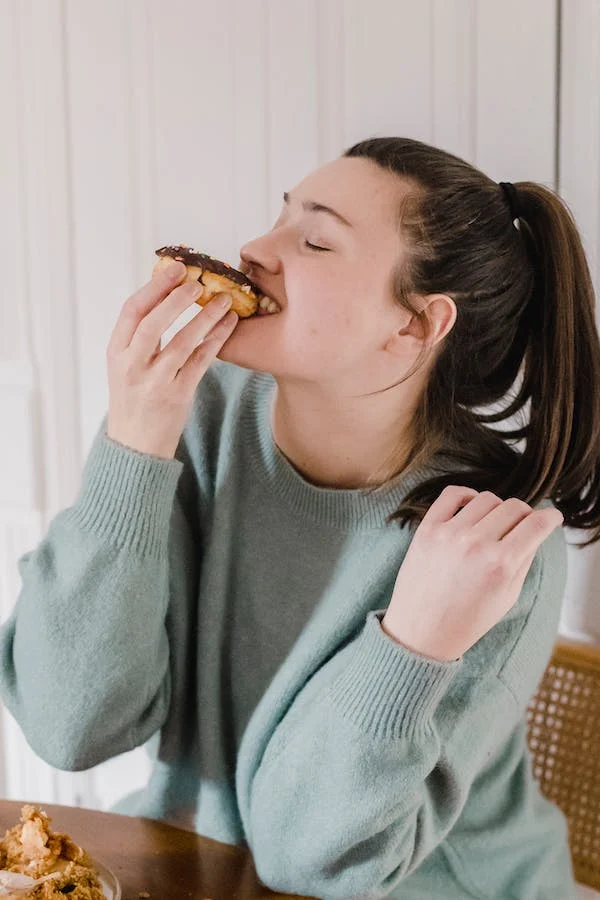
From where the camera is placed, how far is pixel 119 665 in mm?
1207

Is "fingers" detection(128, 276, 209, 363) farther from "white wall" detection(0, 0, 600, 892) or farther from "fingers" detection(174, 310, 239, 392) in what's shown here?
"white wall" detection(0, 0, 600, 892)

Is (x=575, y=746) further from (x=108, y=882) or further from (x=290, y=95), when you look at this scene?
(x=290, y=95)

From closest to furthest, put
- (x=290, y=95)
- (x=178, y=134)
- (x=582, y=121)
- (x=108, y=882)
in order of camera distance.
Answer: (x=108, y=882) → (x=582, y=121) → (x=290, y=95) → (x=178, y=134)

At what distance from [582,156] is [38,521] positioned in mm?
1169

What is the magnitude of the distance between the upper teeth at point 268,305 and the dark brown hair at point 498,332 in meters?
0.13

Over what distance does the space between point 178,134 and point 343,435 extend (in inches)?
28.5

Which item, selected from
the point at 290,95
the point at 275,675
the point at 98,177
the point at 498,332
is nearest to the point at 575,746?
the point at 275,675

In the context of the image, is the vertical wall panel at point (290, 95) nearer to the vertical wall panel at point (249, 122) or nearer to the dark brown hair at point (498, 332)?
the vertical wall panel at point (249, 122)

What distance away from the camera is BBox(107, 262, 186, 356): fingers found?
1.17 m

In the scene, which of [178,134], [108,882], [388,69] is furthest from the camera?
[178,134]

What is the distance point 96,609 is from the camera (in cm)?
120

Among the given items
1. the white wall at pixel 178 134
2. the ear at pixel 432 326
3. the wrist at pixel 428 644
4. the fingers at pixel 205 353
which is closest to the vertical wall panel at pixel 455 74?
the white wall at pixel 178 134

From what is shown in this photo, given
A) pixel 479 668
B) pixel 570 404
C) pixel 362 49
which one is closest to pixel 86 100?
pixel 362 49

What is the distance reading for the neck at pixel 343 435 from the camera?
1278 mm
